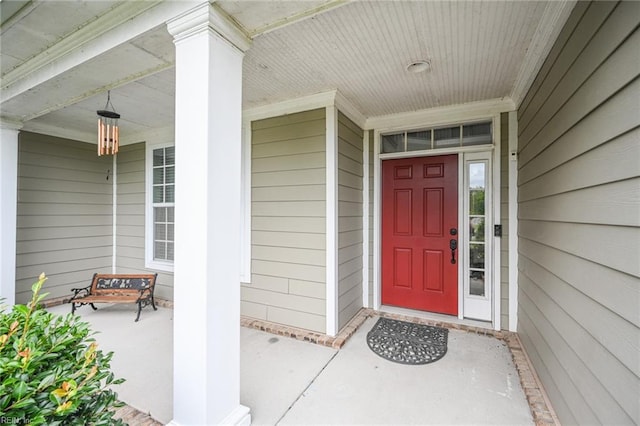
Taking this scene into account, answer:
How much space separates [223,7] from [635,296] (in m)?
2.15

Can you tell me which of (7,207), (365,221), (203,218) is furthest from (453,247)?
(7,207)

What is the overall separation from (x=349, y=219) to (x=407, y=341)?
1.38m

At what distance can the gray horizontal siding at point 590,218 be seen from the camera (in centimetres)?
→ 103

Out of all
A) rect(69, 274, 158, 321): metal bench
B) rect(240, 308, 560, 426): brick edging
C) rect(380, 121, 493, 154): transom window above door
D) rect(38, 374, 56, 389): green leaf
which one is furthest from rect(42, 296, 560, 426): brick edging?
rect(380, 121, 493, 154): transom window above door

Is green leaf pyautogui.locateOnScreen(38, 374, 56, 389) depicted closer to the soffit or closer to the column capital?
the column capital

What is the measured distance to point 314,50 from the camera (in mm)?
2104

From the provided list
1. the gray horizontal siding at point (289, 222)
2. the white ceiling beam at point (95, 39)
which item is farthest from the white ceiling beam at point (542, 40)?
the white ceiling beam at point (95, 39)

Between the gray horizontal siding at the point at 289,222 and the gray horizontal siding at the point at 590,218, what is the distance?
5.92ft

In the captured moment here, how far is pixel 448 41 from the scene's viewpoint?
197 centimetres

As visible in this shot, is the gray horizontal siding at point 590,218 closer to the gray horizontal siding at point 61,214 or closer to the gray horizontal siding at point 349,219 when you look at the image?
the gray horizontal siding at point 349,219

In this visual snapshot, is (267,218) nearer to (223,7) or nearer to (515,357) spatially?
Answer: (223,7)

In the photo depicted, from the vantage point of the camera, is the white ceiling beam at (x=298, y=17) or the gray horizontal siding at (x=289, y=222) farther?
the gray horizontal siding at (x=289, y=222)

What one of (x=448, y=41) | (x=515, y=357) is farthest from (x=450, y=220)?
(x=448, y=41)

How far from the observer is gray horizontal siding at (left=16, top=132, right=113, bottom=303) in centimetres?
376
